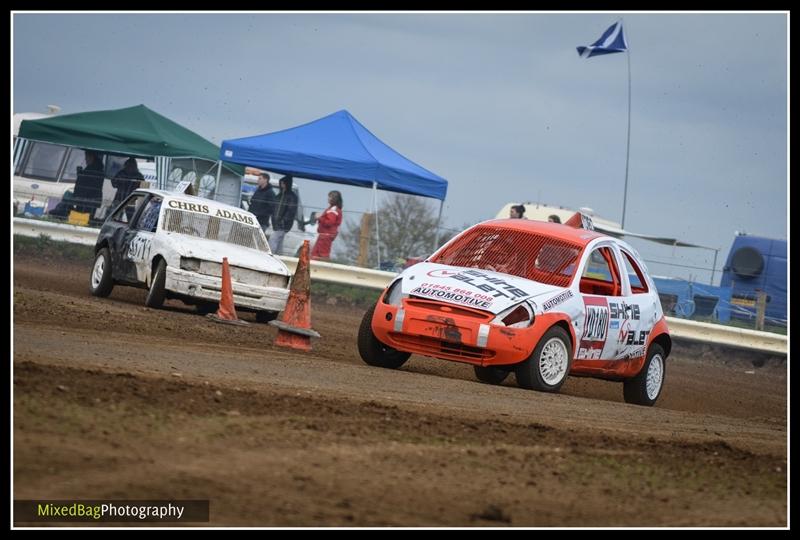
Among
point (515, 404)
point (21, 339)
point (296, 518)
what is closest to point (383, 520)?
point (296, 518)

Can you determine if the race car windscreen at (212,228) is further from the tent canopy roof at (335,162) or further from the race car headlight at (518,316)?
the tent canopy roof at (335,162)

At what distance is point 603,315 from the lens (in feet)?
39.2

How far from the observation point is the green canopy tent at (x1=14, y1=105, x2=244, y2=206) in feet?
82.3

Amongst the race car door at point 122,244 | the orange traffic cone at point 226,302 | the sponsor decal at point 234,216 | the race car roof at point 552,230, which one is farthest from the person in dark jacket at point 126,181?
the race car roof at point 552,230

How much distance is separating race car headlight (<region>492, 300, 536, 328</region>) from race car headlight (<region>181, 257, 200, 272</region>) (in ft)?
17.1

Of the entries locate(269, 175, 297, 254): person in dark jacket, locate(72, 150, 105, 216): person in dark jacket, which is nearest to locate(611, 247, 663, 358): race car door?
locate(269, 175, 297, 254): person in dark jacket

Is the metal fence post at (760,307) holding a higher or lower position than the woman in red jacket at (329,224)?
lower

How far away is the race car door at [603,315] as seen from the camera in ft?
38.5

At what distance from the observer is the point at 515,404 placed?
9.70 metres

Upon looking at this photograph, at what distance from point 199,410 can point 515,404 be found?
3189 mm

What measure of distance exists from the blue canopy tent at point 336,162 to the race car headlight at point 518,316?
1324 centimetres

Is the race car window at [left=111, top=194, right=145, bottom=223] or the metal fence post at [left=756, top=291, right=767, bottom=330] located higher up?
the race car window at [left=111, top=194, right=145, bottom=223]

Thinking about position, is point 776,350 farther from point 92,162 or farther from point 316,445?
point 316,445

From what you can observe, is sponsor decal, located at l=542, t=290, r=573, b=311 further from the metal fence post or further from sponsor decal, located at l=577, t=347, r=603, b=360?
the metal fence post
